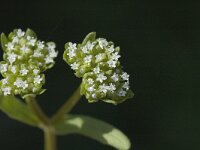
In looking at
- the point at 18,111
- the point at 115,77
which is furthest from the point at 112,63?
the point at 18,111

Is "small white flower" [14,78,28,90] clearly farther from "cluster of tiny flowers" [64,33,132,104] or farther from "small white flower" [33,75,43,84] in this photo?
"cluster of tiny flowers" [64,33,132,104]

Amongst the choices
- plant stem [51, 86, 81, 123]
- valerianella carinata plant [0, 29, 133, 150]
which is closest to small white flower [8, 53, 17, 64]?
valerianella carinata plant [0, 29, 133, 150]

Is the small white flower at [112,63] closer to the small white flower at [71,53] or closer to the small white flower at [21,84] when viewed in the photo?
the small white flower at [71,53]

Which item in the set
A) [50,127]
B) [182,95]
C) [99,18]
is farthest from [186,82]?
[50,127]

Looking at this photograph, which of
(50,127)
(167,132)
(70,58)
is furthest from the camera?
(167,132)

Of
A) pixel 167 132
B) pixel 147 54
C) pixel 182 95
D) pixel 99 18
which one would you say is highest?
pixel 99 18

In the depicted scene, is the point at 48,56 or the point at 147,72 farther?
the point at 147,72

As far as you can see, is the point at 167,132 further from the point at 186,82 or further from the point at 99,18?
the point at 99,18
